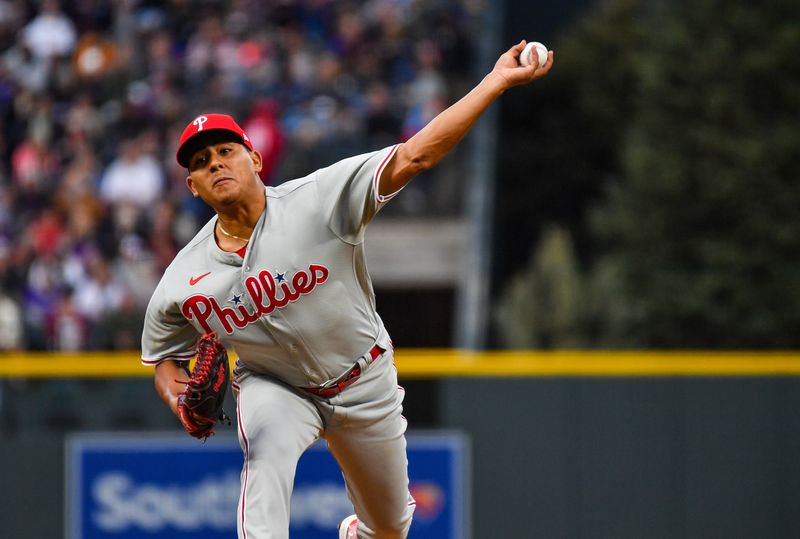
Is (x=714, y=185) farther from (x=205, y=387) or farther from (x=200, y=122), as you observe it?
(x=205, y=387)

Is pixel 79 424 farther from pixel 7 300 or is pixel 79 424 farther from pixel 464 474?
pixel 7 300

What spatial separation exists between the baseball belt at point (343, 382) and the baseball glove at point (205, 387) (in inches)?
14.3

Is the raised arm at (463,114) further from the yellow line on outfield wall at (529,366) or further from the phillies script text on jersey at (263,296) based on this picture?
the yellow line on outfield wall at (529,366)

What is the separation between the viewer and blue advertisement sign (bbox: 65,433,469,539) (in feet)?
23.6

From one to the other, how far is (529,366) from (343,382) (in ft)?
9.78

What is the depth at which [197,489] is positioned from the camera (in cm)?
721

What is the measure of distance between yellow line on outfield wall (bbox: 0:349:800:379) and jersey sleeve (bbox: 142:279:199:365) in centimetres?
276

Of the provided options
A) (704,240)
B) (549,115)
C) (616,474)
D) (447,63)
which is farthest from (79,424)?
(549,115)

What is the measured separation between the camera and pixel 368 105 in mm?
13445

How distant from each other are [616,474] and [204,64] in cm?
809

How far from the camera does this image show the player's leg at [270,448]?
4332 millimetres

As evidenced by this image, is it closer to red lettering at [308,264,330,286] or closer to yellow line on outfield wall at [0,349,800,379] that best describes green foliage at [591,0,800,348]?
yellow line on outfield wall at [0,349,800,379]

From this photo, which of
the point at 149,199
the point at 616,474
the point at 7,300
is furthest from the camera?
the point at 149,199

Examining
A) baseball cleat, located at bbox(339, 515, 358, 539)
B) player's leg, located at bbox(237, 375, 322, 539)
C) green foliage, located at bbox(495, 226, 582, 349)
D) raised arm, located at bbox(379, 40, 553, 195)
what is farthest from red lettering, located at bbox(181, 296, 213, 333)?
green foliage, located at bbox(495, 226, 582, 349)
